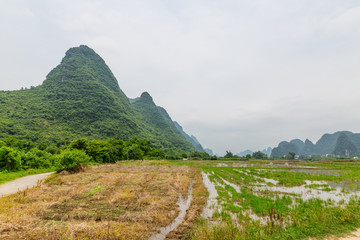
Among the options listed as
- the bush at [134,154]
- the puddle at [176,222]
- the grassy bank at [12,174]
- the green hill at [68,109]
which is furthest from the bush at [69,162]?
the green hill at [68,109]

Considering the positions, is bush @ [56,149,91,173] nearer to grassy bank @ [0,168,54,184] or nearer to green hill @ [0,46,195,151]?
grassy bank @ [0,168,54,184]

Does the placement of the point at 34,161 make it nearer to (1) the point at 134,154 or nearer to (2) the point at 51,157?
(2) the point at 51,157

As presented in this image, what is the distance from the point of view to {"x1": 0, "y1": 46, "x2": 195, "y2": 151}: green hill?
53.9m

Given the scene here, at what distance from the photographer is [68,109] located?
76812mm

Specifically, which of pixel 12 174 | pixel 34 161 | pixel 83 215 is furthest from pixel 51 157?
pixel 83 215

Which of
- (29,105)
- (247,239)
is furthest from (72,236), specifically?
(29,105)

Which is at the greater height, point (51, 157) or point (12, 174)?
point (51, 157)

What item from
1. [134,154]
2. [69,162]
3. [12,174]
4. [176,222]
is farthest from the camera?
[134,154]

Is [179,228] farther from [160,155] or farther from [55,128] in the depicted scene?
[55,128]

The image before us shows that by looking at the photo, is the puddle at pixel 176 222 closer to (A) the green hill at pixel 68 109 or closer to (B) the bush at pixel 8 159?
(B) the bush at pixel 8 159

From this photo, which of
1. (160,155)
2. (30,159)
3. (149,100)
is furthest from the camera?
(149,100)

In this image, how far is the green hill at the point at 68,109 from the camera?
53.9 m

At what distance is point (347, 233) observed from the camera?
18.2 feet

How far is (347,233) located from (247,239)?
13.0 feet
